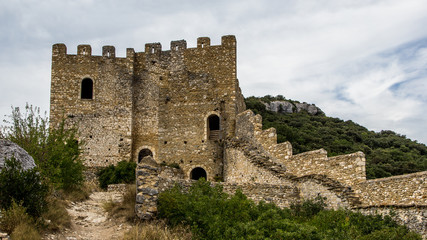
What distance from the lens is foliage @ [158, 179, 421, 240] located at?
12.2m

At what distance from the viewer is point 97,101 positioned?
2666 cm

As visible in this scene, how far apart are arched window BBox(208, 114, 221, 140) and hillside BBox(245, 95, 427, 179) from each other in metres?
6.96

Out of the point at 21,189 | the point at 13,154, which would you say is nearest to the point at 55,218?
the point at 21,189

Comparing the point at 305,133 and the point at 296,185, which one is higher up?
the point at 305,133

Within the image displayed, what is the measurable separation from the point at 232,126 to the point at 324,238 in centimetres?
1341

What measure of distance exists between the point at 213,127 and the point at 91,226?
13.4m

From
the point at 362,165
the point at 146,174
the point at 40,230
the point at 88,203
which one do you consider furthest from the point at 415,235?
the point at 88,203

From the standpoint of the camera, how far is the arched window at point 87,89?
2709 centimetres

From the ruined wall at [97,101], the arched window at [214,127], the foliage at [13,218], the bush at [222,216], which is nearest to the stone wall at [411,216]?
the bush at [222,216]

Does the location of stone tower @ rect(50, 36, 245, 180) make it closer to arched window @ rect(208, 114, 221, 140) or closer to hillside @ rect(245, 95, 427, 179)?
arched window @ rect(208, 114, 221, 140)

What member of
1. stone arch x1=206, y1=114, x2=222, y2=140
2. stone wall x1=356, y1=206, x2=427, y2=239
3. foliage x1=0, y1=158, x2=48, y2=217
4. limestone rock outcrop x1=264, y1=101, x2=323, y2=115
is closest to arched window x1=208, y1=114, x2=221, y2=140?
stone arch x1=206, y1=114, x2=222, y2=140

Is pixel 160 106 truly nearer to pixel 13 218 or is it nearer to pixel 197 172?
pixel 197 172

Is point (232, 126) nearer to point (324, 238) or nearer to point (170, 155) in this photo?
point (170, 155)

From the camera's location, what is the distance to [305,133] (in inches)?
1548
